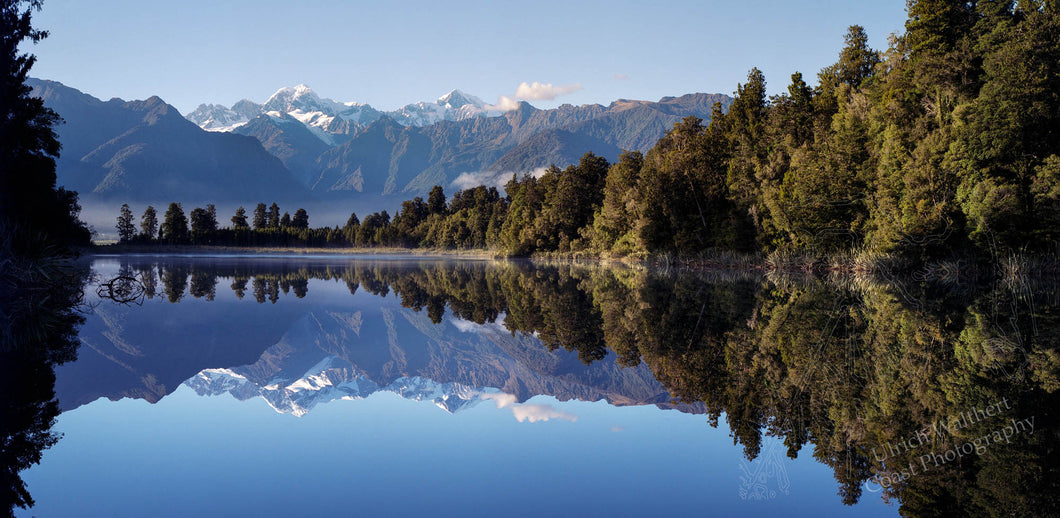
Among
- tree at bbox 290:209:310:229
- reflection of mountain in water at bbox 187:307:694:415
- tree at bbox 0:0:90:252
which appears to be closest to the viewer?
reflection of mountain in water at bbox 187:307:694:415

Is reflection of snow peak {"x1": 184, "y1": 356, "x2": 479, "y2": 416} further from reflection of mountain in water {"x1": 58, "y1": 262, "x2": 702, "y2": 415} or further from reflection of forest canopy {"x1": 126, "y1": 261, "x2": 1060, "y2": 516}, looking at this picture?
reflection of forest canopy {"x1": 126, "y1": 261, "x2": 1060, "y2": 516}

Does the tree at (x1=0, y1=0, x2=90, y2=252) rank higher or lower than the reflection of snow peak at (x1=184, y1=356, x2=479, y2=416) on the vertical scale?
higher

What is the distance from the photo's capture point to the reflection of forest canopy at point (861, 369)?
4.65 m

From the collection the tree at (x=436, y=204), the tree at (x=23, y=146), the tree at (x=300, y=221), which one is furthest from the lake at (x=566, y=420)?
the tree at (x=300, y=221)

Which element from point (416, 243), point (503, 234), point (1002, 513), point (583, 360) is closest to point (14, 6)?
point (583, 360)

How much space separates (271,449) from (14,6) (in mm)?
22517

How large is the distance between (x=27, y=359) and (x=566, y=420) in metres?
8.00

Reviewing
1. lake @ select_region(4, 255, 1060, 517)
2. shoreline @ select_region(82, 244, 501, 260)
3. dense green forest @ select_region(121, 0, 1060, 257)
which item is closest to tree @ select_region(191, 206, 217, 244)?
shoreline @ select_region(82, 244, 501, 260)

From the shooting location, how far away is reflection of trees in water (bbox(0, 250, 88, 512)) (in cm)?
474

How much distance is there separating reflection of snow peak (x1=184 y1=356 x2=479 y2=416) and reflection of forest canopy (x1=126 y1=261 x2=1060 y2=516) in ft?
9.28

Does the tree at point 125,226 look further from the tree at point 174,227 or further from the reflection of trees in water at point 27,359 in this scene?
the reflection of trees in water at point 27,359

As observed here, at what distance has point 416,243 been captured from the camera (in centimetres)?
12656

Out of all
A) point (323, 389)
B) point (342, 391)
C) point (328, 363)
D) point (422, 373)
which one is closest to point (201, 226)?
point (328, 363)

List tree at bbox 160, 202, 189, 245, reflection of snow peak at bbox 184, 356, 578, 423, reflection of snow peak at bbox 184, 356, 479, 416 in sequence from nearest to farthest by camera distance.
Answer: reflection of snow peak at bbox 184, 356, 578, 423 → reflection of snow peak at bbox 184, 356, 479, 416 → tree at bbox 160, 202, 189, 245
